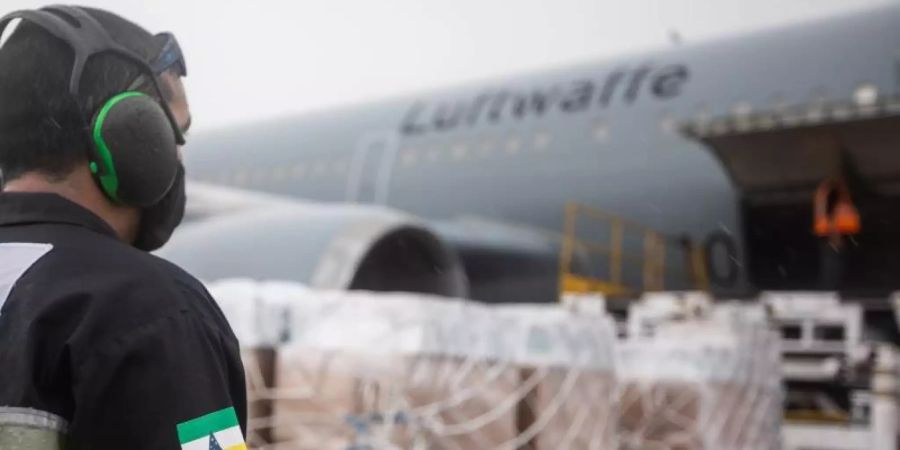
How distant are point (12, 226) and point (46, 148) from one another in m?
0.08

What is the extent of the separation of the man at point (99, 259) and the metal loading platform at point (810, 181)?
5.51 meters

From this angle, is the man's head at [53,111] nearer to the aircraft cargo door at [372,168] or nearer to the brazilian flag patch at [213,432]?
the brazilian flag patch at [213,432]

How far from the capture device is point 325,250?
4598 millimetres

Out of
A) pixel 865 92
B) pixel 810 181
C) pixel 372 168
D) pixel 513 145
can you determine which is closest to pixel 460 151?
pixel 513 145

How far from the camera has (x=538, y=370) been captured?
2566 millimetres

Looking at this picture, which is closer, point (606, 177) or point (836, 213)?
point (836, 213)

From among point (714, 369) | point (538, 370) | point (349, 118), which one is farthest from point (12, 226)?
point (349, 118)

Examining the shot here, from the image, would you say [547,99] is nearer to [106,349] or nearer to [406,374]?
[406,374]

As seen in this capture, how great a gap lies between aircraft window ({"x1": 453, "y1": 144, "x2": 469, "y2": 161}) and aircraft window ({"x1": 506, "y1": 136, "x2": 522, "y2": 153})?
0.41 meters

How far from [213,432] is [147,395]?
0.06m

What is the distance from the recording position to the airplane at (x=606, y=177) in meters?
5.12

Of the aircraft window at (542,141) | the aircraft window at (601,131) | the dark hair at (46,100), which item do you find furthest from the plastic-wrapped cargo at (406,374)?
the aircraft window at (542,141)

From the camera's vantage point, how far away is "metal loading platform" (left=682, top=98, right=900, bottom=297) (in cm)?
611

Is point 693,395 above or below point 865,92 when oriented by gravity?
below
